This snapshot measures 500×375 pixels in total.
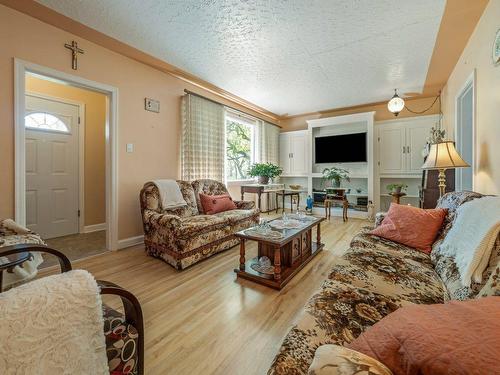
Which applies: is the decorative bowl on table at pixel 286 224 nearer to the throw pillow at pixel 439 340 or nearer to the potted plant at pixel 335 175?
the throw pillow at pixel 439 340

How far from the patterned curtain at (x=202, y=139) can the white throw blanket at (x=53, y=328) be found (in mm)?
3070

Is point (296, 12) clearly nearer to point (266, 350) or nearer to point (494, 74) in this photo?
point (494, 74)

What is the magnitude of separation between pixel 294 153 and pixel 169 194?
402cm

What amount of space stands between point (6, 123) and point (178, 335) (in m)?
2.45

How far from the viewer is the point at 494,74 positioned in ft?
6.45

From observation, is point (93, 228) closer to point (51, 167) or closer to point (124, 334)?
point (51, 167)

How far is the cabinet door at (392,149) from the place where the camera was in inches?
191

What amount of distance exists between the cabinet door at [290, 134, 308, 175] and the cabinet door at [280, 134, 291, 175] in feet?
0.33

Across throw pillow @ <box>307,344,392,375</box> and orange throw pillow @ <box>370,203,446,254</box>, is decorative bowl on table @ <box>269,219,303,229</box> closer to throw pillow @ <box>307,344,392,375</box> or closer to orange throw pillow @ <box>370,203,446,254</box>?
orange throw pillow @ <box>370,203,446,254</box>

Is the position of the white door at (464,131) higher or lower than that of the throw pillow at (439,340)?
higher

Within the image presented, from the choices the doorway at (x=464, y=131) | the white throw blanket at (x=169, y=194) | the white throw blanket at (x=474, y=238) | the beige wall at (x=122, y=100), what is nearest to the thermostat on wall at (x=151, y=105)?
the beige wall at (x=122, y=100)

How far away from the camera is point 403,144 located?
4816mm

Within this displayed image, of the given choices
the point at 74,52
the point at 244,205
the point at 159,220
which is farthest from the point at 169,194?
the point at 74,52

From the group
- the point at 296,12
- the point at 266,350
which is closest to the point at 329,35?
the point at 296,12
